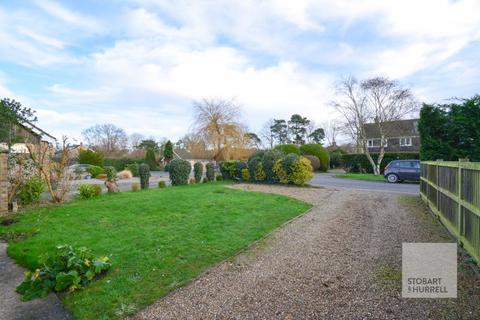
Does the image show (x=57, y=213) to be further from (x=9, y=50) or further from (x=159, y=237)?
(x=9, y=50)

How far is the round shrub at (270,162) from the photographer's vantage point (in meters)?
16.2

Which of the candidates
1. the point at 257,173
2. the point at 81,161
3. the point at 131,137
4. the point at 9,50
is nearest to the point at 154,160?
the point at 81,161

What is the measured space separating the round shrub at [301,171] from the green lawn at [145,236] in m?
5.21

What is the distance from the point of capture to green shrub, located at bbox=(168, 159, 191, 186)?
15.7 metres

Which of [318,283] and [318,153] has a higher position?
[318,153]

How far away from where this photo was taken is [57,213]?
8.05 m

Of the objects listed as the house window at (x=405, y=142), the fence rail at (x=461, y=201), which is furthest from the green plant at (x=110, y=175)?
the house window at (x=405, y=142)

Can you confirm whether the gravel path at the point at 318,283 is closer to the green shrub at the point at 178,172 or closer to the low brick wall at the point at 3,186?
the low brick wall at the point at 3,186

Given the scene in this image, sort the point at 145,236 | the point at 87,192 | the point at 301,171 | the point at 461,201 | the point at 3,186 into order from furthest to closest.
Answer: the point at 301,171 → the point at 87,192 → the point at 3,186 → the point at 145,236 → the point at 461,201

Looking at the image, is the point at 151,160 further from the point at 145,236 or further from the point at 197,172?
the point at 145,236

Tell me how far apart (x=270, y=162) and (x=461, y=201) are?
460 inches

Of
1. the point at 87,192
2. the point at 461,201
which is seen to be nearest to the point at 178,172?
the point at 87,192

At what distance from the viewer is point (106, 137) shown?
5250cm

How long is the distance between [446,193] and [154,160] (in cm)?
4080
